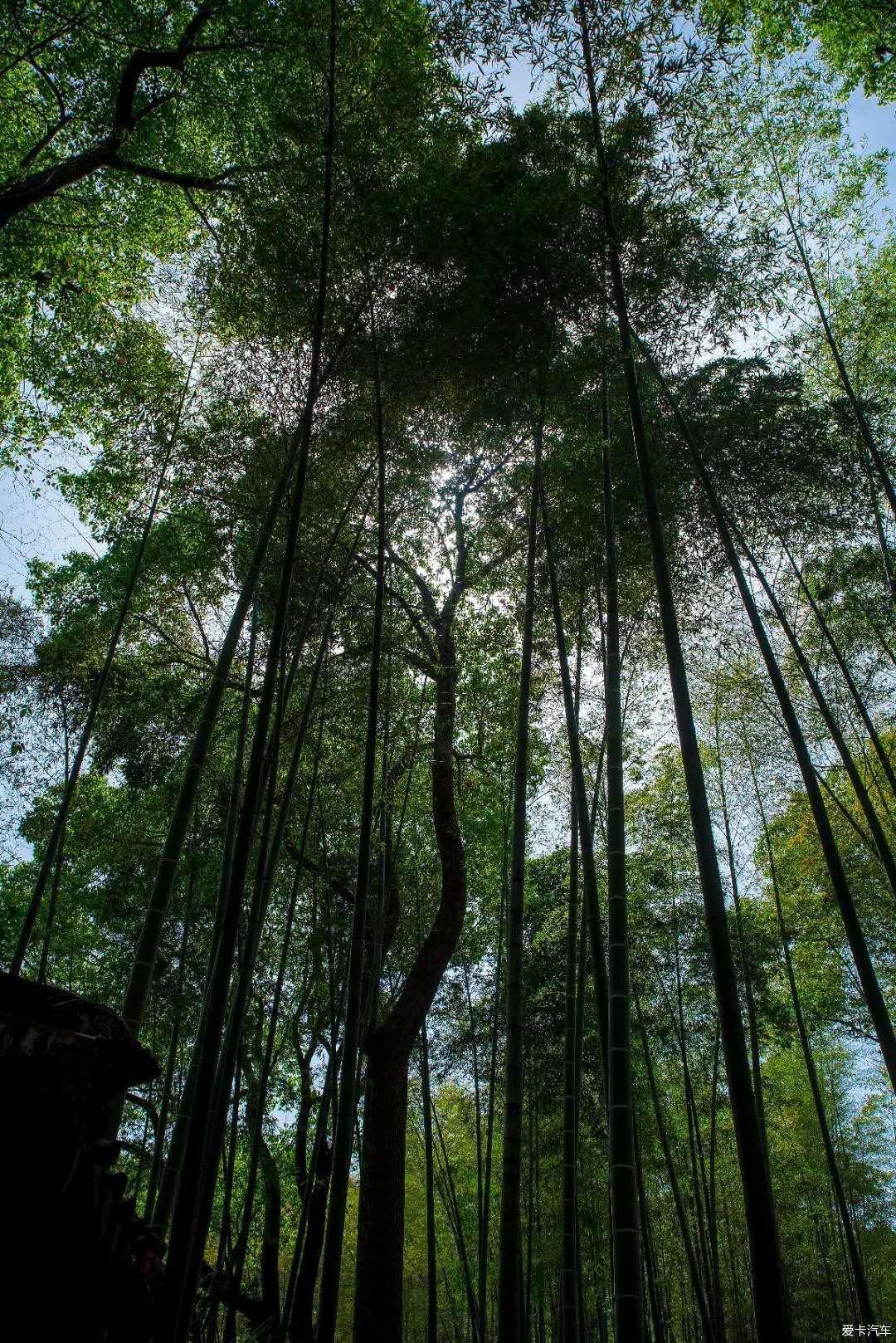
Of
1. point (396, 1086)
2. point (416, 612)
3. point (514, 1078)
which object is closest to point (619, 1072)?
point (514, 1078)

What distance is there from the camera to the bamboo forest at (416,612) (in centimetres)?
298

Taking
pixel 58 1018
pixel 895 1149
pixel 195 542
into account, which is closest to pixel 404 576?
pixel 195 542

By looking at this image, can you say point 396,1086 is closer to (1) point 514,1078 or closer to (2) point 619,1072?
(1) point 514,1078

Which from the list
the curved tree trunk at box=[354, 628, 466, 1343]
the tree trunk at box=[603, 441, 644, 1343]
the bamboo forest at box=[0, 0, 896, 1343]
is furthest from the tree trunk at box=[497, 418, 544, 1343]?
the curved tree trunk at box=[354, 628, 466, 1343]

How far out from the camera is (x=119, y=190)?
19.4 ft

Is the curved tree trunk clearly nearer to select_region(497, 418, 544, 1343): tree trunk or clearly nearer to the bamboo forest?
the bamboo forest

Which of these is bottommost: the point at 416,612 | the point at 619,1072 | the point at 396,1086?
the point at 619,1072

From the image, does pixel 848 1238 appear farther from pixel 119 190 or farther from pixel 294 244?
pixel 119 190

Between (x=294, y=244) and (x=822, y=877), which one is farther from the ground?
(x=294, y=244)

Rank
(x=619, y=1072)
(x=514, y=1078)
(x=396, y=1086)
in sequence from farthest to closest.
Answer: (x=396, y=1086), (x=514, y=1078), (x=619, y=1072)

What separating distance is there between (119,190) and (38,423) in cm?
183

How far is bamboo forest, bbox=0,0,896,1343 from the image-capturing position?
9.78 ft

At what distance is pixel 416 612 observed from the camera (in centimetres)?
745

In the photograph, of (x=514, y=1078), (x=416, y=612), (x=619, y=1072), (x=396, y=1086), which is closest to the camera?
(x=619, y=1072)
